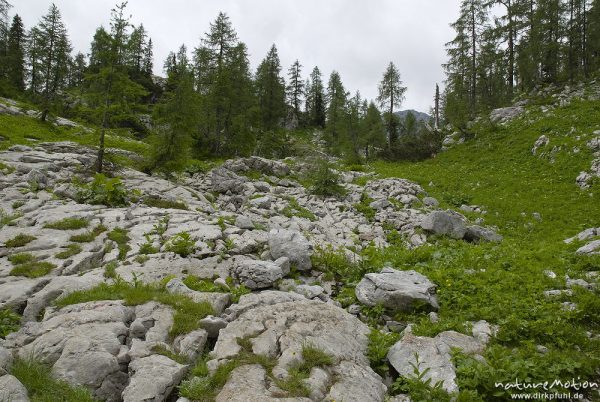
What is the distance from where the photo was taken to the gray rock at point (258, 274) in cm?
929

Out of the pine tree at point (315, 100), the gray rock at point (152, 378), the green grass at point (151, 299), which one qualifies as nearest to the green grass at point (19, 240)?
the green grass at point (151, 299)

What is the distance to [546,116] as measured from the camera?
30.7m

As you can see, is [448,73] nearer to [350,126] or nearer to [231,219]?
[350,126]

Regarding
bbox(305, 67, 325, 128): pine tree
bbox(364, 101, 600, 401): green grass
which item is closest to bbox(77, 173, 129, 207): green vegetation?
bbox(364, 101, 600, 401): green grass

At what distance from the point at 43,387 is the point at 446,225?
14.3 meters

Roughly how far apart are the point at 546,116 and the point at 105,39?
36178mm

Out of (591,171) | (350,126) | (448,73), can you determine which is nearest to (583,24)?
(448,73)

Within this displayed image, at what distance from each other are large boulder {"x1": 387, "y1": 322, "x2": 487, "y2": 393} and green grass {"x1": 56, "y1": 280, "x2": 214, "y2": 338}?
400 cm

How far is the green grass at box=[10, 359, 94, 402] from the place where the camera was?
4.86 m

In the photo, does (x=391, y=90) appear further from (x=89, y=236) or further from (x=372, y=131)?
(x=89, y=236)

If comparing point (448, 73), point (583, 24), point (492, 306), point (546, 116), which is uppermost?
point (583, 24)

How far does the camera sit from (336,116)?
57.8 m

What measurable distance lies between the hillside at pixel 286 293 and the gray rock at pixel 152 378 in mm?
22

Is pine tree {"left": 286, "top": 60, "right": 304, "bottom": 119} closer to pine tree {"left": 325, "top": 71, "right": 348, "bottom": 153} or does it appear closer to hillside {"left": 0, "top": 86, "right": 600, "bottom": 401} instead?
pine tree {"left": 325, "top": 71, "right": 348, "bottom": 153}
